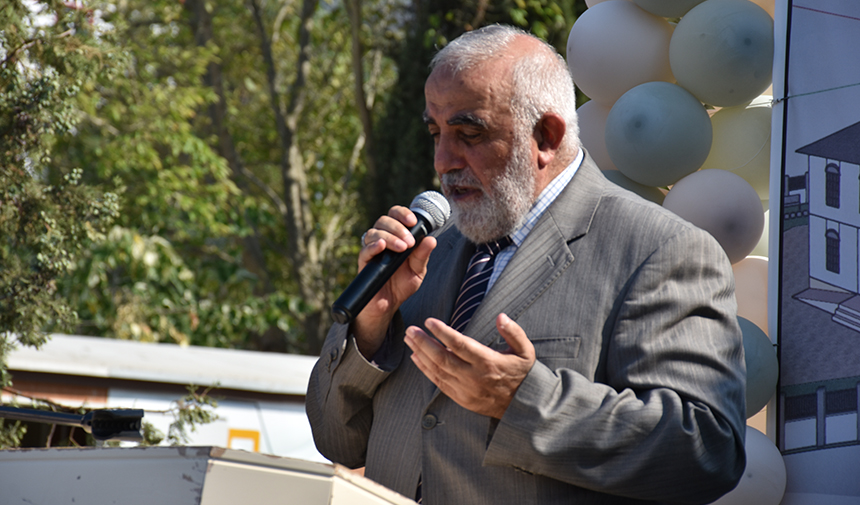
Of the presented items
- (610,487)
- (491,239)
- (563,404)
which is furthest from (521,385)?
(491,239)

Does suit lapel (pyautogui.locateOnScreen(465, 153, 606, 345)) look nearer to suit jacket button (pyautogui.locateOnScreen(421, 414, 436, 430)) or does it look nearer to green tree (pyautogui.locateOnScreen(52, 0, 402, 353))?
suit jacket button (pyautogui.locateOnScreen(421, 414, 436, 430))

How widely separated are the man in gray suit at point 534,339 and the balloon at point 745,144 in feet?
3.18

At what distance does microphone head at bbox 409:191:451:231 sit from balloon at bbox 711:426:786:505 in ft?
3.79

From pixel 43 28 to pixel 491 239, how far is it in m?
2.33

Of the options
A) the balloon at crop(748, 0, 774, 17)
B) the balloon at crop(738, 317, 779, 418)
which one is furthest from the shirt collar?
the balloon at crop(748, 0, 774, 17)

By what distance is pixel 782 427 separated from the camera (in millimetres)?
2406

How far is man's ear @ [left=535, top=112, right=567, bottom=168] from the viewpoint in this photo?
1950 mm

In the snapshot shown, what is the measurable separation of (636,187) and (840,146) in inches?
27.7

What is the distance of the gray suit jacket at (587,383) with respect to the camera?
1503 millimetres

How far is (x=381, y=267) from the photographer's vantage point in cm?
175

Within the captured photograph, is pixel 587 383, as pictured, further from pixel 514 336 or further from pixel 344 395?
pixel 344 395

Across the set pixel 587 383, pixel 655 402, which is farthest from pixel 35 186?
pixel 655 402

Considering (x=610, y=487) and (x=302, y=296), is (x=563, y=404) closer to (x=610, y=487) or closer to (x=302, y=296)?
(x=610, y=487)

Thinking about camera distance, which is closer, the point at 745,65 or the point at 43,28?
the point at 745,65
